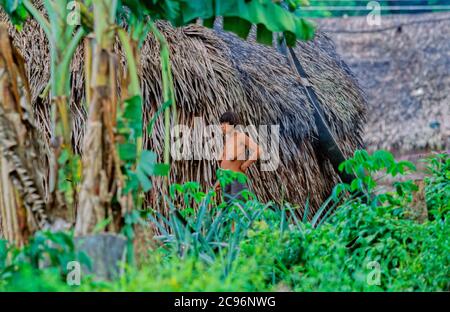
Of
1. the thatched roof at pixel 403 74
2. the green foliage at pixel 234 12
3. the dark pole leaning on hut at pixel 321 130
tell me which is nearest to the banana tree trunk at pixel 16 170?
the green foliage at pixel 234 12

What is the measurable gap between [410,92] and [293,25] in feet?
29.1

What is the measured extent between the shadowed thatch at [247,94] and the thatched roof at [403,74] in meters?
3.81

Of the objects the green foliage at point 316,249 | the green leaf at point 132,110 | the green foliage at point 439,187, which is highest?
the green leaf at point 132,110

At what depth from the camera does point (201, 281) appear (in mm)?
2564

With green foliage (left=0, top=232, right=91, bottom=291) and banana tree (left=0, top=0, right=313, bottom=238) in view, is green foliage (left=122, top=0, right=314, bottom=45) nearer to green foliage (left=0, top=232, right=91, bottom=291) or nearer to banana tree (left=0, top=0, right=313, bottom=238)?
banana tree (left=0, top=0, right=313, bottom=238)

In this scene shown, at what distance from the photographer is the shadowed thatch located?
18.2 ft

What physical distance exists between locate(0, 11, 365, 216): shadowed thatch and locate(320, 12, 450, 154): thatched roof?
3.81 metres

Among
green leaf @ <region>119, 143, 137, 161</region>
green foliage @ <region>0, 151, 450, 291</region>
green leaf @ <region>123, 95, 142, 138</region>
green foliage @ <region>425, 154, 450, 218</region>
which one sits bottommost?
green foliage @ <region>0, 151, 450, 291</region>

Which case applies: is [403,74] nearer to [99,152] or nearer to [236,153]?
[236,153]

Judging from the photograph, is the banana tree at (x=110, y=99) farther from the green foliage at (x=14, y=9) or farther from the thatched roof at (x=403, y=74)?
the thatched roof at (x=403, y=74)

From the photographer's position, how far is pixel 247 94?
614 centimetres

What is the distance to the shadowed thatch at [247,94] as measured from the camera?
18.2 ft

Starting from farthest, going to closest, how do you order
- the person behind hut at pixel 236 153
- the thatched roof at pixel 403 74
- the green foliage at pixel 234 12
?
the thatched roof at pixel 403 74 → the person behind hut at pixel 236 153 → the green foliage at pixel 234 12

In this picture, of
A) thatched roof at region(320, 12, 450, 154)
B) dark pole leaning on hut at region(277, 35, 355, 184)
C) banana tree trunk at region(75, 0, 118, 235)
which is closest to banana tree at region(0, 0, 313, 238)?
banana tree trunk at region(75, 0, 118, 235)
